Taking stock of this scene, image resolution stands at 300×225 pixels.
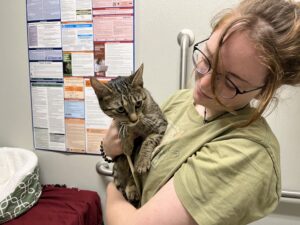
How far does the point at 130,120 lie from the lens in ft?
2.55

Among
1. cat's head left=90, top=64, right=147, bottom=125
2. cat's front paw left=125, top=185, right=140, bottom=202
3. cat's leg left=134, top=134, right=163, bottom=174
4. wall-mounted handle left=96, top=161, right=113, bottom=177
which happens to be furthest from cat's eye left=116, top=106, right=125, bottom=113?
wall-mounted handle left=96, top=161, right=113, bottom=177

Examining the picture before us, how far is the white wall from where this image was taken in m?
1.18

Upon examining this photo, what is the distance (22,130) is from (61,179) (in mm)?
364

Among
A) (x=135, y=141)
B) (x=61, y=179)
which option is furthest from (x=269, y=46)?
(x=61, y=179)

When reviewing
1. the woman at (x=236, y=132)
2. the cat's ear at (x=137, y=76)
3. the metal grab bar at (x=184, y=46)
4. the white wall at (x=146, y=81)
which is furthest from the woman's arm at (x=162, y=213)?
the white wall at (x=146, y=81)

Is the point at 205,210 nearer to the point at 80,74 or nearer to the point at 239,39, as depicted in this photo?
the point at 239,39

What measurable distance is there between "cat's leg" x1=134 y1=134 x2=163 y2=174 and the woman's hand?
9 centimetres

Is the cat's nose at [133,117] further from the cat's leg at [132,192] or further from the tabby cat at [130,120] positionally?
the cat's leg at [132,192]

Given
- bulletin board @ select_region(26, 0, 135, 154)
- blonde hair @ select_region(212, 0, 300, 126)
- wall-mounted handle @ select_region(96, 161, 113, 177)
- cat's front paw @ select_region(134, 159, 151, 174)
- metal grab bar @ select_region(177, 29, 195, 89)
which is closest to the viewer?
blonde hair @ select_region(212, 0, 300, 126)

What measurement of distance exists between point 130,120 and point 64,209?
0.87m

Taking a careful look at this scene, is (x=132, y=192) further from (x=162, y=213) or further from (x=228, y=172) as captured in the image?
(x=228, y=172)

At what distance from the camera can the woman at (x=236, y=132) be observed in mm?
516

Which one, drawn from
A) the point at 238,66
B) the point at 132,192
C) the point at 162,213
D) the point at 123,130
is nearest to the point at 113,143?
the point at 123,130

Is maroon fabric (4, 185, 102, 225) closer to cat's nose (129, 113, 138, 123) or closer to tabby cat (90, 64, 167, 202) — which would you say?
tabby cat (90, 64, 167, 202)
